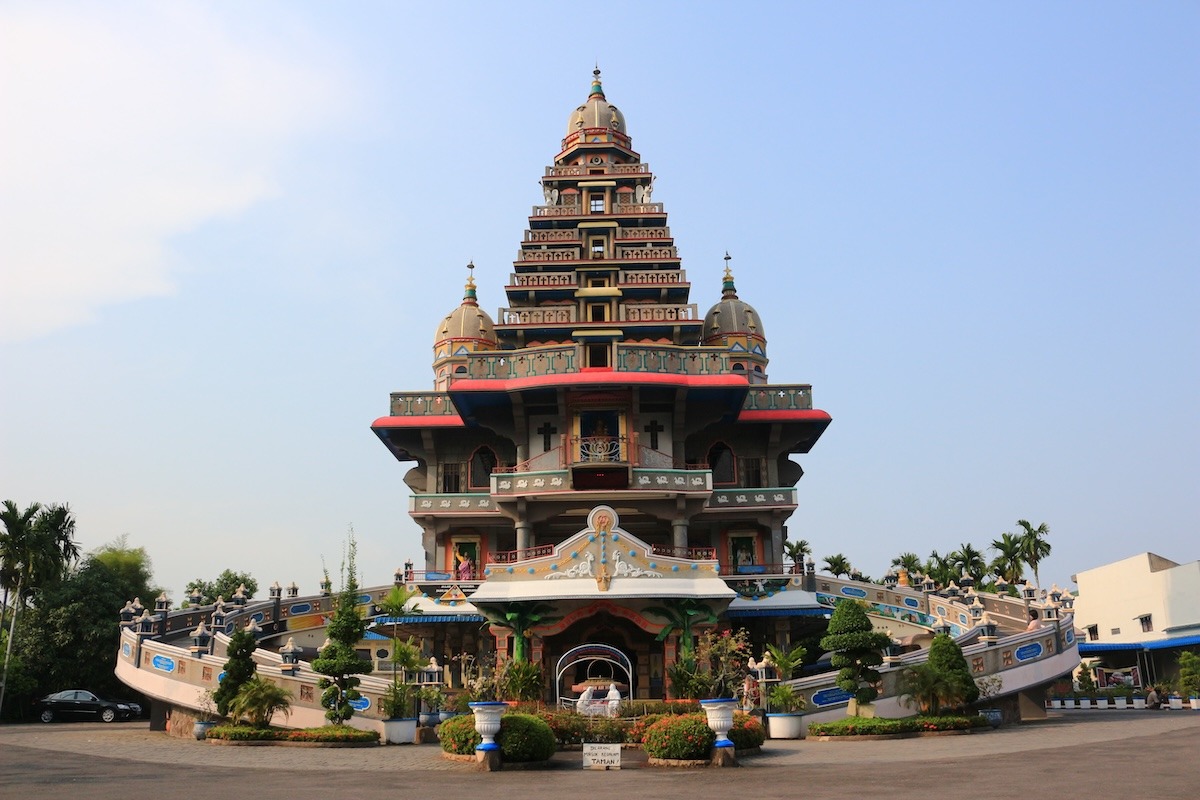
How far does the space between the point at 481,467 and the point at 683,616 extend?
644 inches

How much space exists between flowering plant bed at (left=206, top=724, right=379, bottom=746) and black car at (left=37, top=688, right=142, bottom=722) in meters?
15.8

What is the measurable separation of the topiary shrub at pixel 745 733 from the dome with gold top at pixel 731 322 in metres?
Answer: 27.3

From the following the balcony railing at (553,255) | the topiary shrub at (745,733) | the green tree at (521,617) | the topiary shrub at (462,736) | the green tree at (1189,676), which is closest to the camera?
the topiary shrub at (462,736)

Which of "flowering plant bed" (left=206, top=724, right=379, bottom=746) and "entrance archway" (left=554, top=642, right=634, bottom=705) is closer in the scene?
"flowering plant bed" (left=206, top=724, right=379, bottom=746)

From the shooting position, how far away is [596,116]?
180ft

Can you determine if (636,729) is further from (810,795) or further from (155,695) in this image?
(155,695)

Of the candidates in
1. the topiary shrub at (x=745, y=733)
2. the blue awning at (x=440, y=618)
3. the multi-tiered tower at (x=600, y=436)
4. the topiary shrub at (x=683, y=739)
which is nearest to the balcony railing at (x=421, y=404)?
the multi-tiered tower at (x=600, y=436)

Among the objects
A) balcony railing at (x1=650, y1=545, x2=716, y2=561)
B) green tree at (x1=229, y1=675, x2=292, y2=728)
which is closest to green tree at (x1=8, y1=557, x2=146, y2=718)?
green tree at (x1=229, y1=675, x2=292, y2=728)

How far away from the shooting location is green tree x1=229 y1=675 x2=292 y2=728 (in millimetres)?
26094

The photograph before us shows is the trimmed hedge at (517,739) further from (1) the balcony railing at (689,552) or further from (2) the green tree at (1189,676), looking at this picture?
(2) the green tree at (1189,676)

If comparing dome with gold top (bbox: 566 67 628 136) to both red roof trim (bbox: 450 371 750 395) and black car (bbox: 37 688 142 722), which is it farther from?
black car (bbox: 37 688 142 722)

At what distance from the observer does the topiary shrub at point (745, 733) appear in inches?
861

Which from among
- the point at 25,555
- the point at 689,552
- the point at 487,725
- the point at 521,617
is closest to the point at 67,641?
the point at 25,555

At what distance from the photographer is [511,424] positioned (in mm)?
42969
